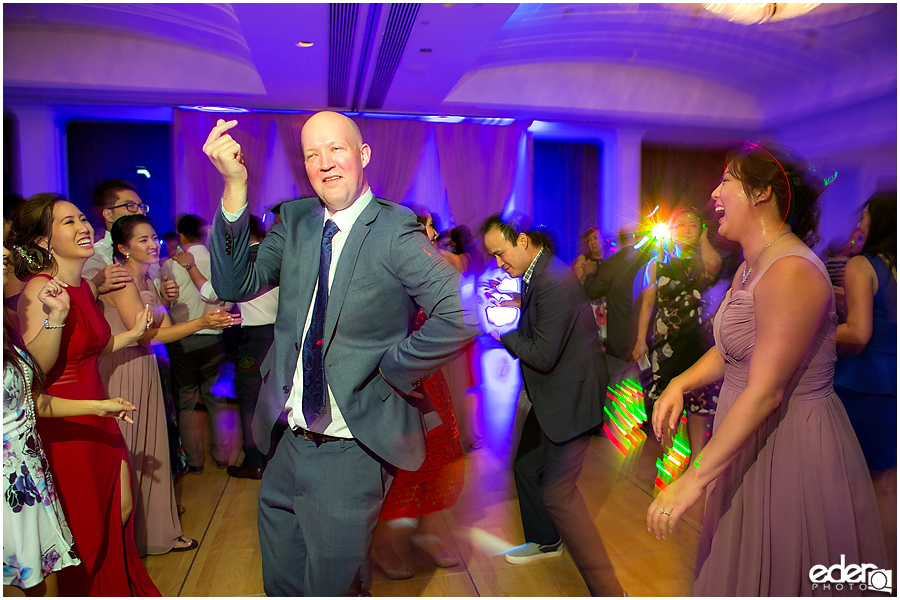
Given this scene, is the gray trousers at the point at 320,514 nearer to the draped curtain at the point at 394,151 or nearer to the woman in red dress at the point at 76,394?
the woman in red dress at the point at 76,394

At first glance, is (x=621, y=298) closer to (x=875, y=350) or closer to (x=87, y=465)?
(x=875, y=350)

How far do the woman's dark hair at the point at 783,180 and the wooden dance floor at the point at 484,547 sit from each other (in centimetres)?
115

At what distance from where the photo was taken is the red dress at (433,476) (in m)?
1.53

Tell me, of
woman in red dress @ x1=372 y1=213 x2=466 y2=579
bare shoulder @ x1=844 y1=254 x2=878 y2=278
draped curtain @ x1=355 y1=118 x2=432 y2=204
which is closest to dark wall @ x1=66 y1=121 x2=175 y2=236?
draped curtain @ x1=355 y1=118 x2=432 y2=204

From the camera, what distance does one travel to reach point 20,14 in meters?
2.00

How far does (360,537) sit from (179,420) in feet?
6.39

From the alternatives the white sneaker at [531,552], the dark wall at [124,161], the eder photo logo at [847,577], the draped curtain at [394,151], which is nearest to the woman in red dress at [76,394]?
the white sneaker at [531,552]

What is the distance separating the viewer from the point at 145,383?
1755mm

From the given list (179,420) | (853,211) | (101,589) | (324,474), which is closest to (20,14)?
(179,420)

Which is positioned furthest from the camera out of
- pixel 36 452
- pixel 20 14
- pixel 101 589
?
pixel 20 14

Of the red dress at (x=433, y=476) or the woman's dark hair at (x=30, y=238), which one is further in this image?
the red dress at (x=433, y=476)

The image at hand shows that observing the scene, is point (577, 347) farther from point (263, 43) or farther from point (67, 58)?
point (67, 58)

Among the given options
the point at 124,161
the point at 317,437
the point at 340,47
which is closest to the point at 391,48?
the point at 340,47

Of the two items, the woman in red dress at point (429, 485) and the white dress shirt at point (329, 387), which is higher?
the white dress shirt at point (329, 387)
